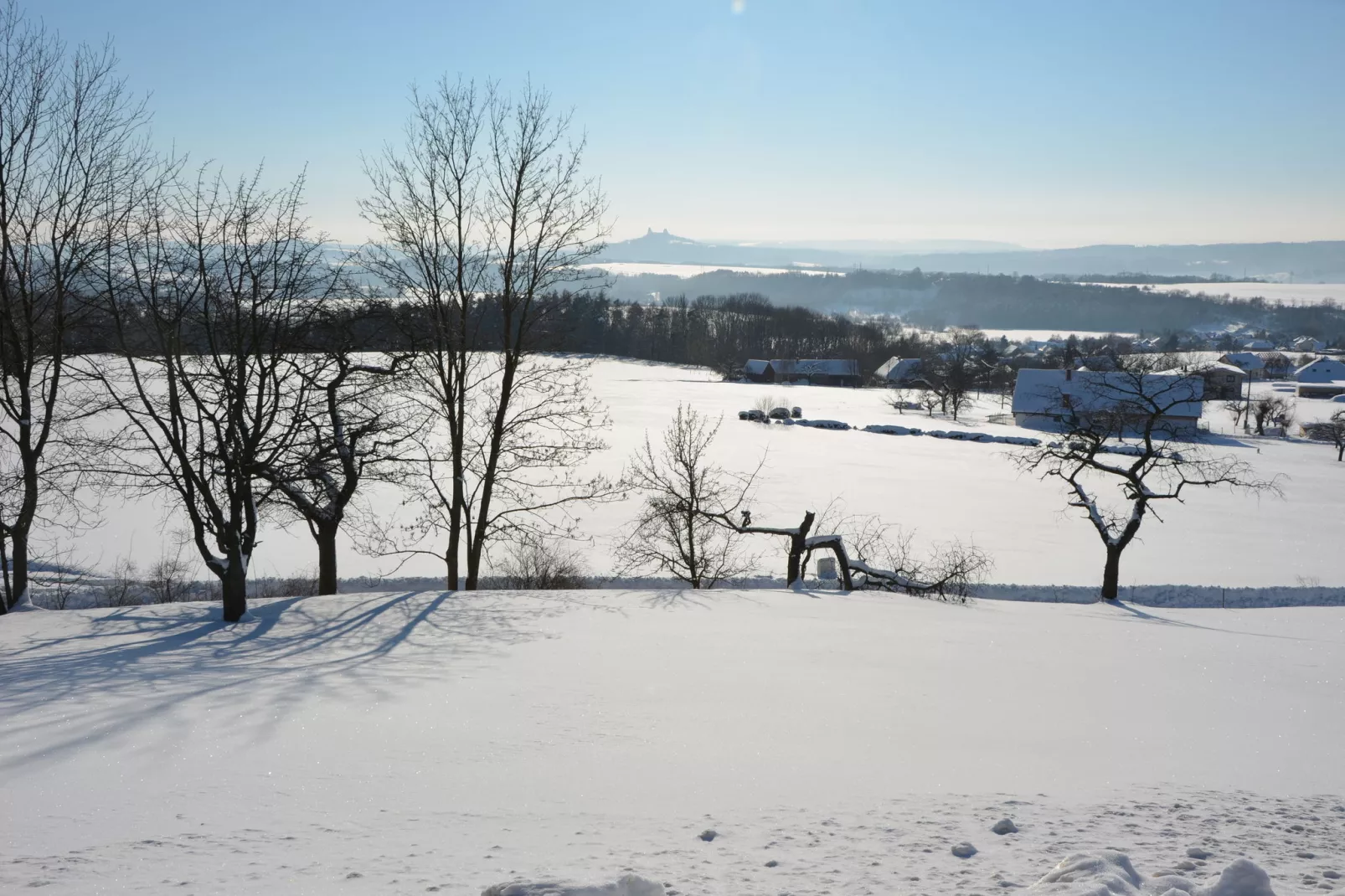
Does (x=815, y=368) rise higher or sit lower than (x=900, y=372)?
higher

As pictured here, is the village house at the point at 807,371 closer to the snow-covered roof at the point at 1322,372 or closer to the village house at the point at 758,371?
the village house at the point at 758,371

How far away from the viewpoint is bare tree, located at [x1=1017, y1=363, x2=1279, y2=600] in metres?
17.8

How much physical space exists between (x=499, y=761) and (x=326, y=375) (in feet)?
35.8

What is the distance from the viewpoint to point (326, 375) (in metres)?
15.1

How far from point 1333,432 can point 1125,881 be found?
6903cm

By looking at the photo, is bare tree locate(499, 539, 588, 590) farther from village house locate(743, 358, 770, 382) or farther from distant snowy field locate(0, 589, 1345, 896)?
village house locate(743, 358, 770, 382)

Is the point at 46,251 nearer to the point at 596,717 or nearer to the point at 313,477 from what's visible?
the point at 313,477

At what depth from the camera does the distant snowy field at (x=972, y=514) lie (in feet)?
76.3

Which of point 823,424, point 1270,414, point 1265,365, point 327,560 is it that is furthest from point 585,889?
point 1265,365

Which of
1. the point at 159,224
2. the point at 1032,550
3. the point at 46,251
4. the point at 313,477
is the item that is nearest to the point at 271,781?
the point at 313,477

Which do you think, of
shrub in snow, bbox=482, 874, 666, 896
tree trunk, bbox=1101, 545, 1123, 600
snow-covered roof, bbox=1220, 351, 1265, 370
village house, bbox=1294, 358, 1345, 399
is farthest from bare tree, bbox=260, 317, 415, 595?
snow-covered roof, bbox=1220, 351, 1265, 370

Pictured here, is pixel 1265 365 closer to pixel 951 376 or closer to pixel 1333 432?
pixel 951 376

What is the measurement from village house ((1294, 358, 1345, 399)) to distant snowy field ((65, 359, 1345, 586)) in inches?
1922

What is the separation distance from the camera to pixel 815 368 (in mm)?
106938
